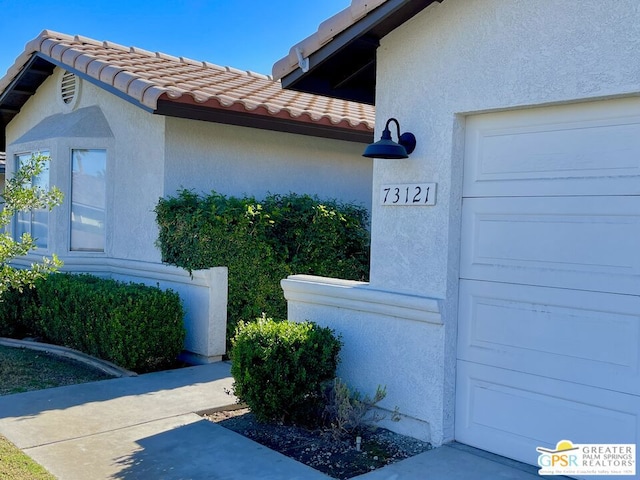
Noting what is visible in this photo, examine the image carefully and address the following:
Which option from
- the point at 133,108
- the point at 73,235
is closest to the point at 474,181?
the point at 133,108

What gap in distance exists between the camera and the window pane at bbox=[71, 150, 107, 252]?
32.0 feet

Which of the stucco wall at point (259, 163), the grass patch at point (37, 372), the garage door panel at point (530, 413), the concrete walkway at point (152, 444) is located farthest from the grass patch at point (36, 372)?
the garage door panel at point (530, 413)

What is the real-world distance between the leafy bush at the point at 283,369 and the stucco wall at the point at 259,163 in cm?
405

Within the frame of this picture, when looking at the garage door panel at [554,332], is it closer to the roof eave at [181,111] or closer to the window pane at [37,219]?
the roof eave at [181,111]

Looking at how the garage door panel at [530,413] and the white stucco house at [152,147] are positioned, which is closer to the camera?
the garage door panel at [530,413]

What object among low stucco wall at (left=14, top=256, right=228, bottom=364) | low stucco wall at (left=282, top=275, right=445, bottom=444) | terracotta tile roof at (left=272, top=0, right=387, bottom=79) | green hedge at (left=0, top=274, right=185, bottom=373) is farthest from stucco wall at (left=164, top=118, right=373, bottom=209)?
low stucco wall at (left=282, top=275, right=445, bottom=444)

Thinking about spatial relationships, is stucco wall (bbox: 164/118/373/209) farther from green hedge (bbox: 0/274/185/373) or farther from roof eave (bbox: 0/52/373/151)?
green hedge (bbox: 0/274/185/373)

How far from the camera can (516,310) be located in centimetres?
474

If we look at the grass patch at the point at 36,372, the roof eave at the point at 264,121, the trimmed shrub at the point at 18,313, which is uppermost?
the roof eave at the point at 264,121

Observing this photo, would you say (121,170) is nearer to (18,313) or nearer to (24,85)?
(18,313)

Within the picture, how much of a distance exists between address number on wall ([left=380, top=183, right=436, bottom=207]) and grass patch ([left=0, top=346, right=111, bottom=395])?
414cm

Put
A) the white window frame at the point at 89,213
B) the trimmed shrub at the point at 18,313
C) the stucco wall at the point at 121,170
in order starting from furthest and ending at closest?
the white window frame at the point at 89,213 < the trimmed shrub at the point at 18,313 < the stucco wall at the point at 121,170

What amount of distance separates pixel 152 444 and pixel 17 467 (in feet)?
3.31

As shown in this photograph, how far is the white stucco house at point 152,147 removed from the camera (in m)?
8.29
